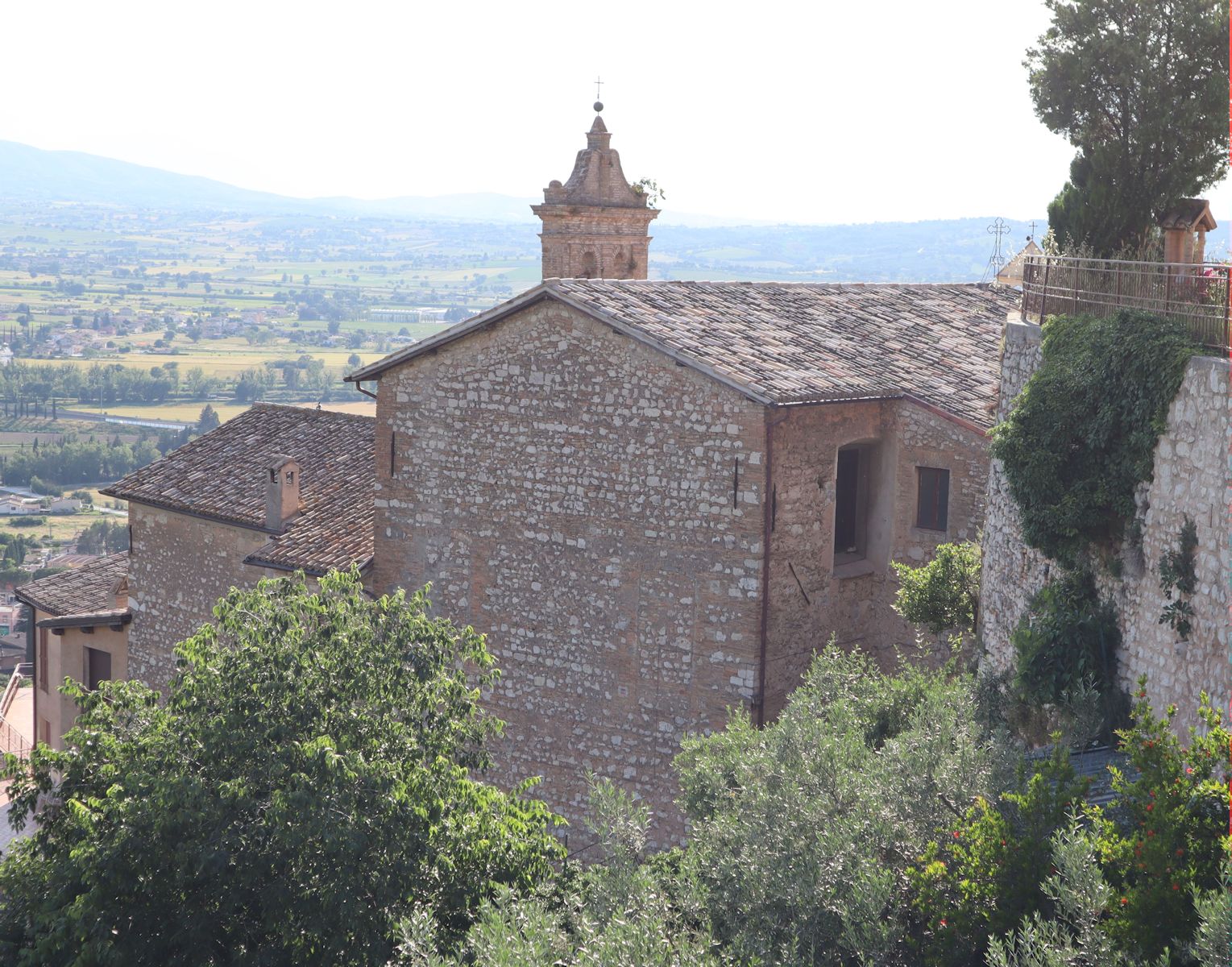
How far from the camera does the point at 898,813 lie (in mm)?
8852

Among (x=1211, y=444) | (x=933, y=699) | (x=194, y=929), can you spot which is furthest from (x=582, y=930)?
(x=1211, y=444)

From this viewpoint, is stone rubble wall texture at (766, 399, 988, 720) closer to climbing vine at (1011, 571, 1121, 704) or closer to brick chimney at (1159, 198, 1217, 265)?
climbing vine at (1011, 571, 1121, 704)

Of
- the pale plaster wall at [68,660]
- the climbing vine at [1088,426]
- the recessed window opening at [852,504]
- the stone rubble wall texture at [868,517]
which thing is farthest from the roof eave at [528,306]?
the pale plaster wall at [68,660]

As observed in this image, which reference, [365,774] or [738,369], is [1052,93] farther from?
[365,774]

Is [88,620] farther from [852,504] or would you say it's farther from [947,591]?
[947,591]

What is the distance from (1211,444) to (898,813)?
3.00 metres

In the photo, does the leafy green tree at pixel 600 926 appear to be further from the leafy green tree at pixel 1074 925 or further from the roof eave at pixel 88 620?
the roof eave at pixel 88 620

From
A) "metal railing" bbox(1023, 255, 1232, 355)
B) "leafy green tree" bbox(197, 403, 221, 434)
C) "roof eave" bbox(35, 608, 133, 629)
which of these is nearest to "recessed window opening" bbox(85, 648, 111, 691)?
"roof eave" bbox(35, 608, 133, 629)

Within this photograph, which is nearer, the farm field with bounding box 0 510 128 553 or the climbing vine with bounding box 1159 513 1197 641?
the climbing vine with bounding box 1159 513 1197 641

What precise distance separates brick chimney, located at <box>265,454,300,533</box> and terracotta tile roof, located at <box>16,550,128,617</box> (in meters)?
Answer: 4.59

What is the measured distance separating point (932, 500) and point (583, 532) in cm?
399

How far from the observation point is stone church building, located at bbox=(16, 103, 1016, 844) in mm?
14852

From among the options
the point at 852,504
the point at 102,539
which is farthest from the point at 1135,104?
the point at 102,539

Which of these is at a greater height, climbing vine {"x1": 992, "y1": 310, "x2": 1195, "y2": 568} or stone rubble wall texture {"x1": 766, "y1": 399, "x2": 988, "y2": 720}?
climbing vine {"x1": 992, "y1": 310, "x2": 1195, "y2": 568}
